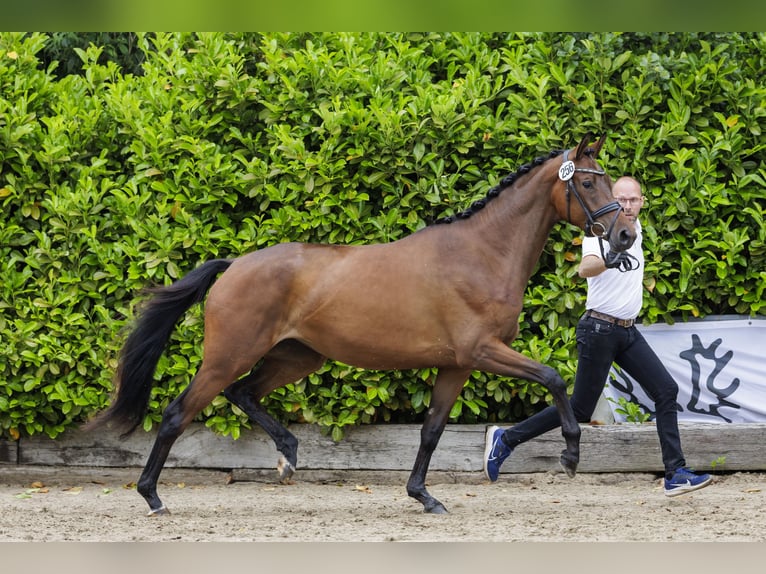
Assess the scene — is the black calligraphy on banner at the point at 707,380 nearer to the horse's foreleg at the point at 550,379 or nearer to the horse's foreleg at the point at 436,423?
the horse's foreleg at the point at 550,379

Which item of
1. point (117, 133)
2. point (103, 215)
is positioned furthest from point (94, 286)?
point (117, 133)

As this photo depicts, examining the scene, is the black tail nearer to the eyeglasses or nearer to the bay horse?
the bay horse

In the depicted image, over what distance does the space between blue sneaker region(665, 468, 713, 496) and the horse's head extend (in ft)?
4.79

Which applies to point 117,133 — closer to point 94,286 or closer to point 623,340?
point 94,286

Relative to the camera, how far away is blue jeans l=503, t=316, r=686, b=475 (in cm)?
523

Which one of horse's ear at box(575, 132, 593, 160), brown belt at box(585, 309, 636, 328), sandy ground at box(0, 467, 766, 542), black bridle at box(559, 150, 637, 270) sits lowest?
sandy ground at box(0, 467, 766, 542)

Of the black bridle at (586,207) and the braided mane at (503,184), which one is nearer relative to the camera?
the black bridle at (586,207)

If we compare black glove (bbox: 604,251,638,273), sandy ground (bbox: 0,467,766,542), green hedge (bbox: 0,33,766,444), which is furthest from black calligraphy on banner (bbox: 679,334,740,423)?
black glove (bbox: 604,251,638,273)

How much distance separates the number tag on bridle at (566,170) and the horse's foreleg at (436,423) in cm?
126

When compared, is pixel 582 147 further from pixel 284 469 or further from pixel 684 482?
pixel 284 469

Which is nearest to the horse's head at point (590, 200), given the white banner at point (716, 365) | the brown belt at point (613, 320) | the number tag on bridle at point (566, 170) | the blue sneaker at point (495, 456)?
the number tag on bridle at point (566, 170)

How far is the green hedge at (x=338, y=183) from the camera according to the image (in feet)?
21.0

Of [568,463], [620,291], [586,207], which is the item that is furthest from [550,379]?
[586,207]

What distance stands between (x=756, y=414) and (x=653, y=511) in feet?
5.46
